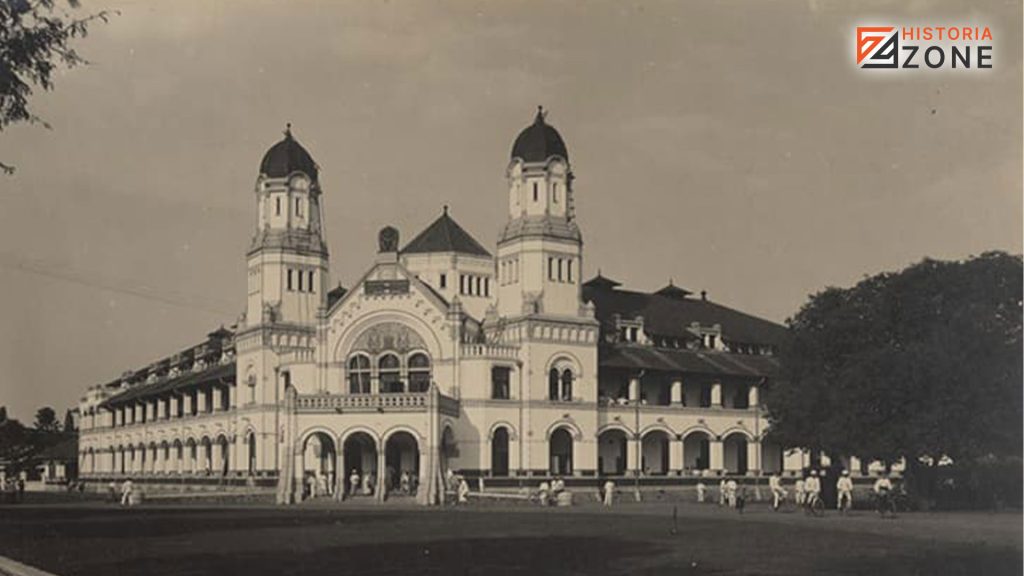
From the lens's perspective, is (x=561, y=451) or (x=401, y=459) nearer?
(x=401, y=459)

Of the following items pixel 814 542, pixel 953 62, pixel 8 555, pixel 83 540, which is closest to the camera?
pixel 953 62

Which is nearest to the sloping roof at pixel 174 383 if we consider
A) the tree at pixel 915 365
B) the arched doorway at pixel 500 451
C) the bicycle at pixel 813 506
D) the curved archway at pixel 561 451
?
the arched doorway at pixel 500 451

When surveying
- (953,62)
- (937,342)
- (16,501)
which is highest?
(953,62)

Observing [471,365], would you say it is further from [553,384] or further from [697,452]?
[697,452]

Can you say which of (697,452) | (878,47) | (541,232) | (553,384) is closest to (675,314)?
(697,452)

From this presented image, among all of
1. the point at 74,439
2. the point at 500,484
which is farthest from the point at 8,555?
the point at 74,439

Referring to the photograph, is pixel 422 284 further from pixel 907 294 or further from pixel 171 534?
pixel 171 534
